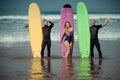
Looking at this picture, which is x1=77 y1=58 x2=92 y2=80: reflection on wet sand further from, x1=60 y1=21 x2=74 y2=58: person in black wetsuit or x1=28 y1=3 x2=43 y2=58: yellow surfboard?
x1=28 y1=3 x2=43 y2=58: yellow surfboard

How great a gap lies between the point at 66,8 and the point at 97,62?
307cm

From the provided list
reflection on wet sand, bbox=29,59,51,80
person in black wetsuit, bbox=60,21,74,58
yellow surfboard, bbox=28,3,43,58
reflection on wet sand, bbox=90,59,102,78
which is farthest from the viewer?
yellow surfboard, bbox=28,3,43,58

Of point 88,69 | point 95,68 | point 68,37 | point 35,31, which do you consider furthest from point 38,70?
point 35,31

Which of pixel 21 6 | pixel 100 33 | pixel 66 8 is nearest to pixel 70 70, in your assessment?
pixel 66 8

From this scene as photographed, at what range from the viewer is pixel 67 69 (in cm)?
1352

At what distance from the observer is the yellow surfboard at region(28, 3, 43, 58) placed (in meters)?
17.2

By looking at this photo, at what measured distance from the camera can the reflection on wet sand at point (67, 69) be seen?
40.5 ft

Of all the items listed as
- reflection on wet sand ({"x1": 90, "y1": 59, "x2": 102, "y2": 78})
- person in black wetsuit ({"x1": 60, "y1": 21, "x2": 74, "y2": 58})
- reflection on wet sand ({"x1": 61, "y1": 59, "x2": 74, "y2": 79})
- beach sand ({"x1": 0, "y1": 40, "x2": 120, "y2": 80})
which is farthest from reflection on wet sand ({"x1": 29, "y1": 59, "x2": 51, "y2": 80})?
reflection on wet sand ({"x1": 90, "y1": 59, "x2": 102, "y2": 78})

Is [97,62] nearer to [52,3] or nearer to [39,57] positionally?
[39,57]

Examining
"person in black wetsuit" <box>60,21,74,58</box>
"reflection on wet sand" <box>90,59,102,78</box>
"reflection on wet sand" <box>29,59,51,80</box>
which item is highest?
"person in black wetsuit" <box>60,21,74,58</box>

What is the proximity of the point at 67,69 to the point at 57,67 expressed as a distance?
2.05 ft

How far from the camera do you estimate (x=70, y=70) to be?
43.5ft

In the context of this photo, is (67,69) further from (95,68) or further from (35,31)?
(35,31)

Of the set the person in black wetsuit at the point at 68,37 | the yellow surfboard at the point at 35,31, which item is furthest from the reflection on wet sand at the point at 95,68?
the yellow surfboard at the point at 35,31
